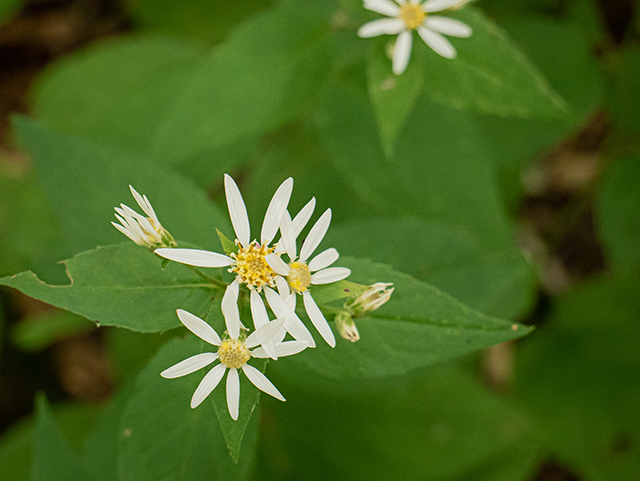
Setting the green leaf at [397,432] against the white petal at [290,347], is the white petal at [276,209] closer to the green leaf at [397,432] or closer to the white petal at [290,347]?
the white petal at [290,347]

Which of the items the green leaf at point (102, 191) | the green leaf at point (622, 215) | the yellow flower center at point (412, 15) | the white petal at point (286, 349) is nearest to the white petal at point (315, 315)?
the white petal at point (286, 349)

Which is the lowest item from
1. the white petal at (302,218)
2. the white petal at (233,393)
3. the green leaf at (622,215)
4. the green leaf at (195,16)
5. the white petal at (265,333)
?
the white petal at (233,393)

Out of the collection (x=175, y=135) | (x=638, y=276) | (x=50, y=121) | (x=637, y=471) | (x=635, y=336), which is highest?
(x=50, y=121)

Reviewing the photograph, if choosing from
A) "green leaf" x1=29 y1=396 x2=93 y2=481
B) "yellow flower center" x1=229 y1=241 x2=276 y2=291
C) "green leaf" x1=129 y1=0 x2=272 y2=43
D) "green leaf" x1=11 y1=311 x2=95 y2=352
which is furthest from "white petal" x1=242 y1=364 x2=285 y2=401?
"green leaf" x1=129 y1=0 x2=272 y2=43

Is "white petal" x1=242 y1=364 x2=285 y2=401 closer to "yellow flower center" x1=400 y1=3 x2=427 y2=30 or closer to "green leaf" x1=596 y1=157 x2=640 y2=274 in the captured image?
"yellow flower center" x1=400 y1=3 x2=427 y2=30

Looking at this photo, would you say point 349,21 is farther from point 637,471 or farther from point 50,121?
point 637,471

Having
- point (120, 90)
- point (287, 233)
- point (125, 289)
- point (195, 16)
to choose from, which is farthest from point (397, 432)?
point (195, 16)

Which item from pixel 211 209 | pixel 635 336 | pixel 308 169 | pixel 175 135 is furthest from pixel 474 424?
pixel 175 135
